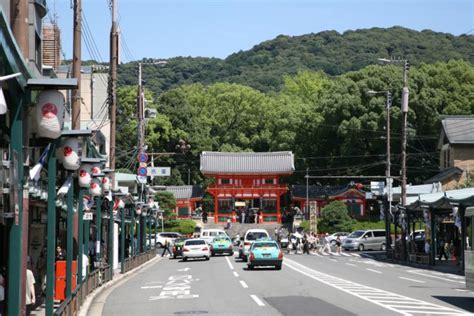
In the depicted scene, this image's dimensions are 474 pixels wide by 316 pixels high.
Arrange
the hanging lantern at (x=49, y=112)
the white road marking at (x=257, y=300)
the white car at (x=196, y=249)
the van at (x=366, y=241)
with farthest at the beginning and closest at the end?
the van at (x=366, y=241) → the white car at (x=196, y=249) → the white road marking at (x=257, y=300) → the hanging lantern at (x=49, y=112)

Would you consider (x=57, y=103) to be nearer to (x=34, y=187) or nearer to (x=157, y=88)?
(x=34, y=187)

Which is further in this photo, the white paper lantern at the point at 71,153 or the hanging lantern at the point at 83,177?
the hanging lantern at the point at 83,177

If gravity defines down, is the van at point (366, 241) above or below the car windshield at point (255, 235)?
below

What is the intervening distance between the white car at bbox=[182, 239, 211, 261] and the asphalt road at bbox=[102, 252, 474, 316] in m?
12.2

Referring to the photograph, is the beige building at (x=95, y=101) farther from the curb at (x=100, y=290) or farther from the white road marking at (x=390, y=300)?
the white road marking at (x=390, y=300)

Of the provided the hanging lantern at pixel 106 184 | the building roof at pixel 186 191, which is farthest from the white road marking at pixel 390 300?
the building roof at pixel 186 191

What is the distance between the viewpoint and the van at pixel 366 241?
68938 millimetres

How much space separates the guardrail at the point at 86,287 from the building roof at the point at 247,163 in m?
46.7

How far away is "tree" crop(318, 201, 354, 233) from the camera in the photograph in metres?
81.8

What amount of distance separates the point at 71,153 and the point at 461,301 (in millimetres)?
12462

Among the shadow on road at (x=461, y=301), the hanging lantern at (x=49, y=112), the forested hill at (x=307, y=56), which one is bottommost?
the shadow on road at (x=461, y=301)

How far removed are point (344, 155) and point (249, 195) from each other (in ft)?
49.0

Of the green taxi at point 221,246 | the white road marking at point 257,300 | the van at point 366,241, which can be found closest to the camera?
the white road marking at point 257,300

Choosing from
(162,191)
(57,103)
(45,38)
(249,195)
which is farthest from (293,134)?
(57,103)
